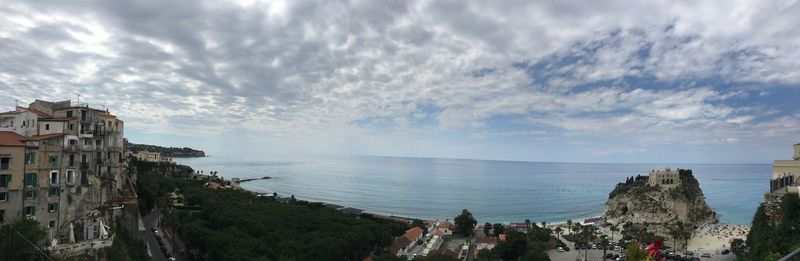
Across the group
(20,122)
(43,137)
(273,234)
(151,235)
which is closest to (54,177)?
(43,137)

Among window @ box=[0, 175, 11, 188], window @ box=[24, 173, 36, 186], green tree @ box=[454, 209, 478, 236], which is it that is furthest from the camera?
green tree @ box=[454, 209, 478, 236]

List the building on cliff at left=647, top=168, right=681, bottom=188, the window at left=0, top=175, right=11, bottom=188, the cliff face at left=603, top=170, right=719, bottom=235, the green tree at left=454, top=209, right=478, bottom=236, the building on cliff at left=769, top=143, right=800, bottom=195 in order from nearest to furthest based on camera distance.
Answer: the window at left=0, top=175, right=11, bottom=188
the building on cliff at left=769, top=143, right=800, bottom=195
the green tree at left=454, top=209, right=478, bottom=236
the cliff face at left=603, top=170, right=719, bottom=235
the building on cliff at left=647, top=168, right=681, bottom=188

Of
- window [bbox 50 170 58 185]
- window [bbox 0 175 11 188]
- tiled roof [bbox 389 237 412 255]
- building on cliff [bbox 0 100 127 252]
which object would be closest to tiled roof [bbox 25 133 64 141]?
building on cliff [bbox 0 100 127 252]

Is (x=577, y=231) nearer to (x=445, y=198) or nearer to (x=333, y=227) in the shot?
(x=333, y=227)

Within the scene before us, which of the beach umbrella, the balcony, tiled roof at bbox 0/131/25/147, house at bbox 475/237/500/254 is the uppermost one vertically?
tiled roof at bbox 0/131/25/147

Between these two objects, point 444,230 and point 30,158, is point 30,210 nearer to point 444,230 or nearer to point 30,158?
point 30,158

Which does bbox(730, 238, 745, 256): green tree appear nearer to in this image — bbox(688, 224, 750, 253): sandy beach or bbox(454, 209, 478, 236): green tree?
bbox(688, 224, 750, 253): sandy beach
